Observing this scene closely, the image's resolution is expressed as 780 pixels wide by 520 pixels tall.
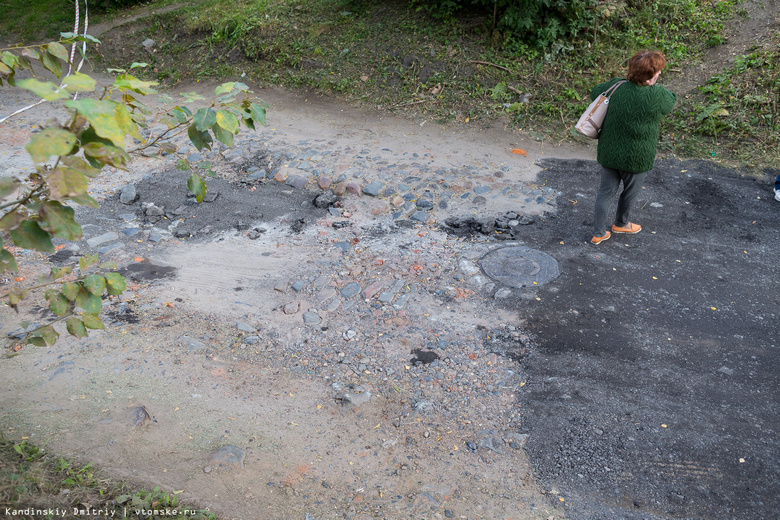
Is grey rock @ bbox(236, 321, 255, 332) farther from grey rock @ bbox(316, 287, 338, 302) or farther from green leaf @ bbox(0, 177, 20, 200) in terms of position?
green leaf @ bbox(0, 177, 20, 200)

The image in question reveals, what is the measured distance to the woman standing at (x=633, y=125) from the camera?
14.5 ft

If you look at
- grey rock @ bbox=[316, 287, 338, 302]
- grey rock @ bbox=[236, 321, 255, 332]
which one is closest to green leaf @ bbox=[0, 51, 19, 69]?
grey rock @ bbox=[236, 321, 255, 332]

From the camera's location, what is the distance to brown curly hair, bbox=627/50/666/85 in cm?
431

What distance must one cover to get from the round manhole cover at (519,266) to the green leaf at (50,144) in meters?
3.77

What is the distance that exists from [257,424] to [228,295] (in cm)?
Result: 150

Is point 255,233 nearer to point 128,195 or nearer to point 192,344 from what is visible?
point 192,344

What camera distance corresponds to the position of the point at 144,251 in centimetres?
512

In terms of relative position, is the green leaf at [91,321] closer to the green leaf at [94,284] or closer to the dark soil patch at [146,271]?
the green leaf at [94,284]

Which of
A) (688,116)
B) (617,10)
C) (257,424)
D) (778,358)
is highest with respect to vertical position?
(617,10)

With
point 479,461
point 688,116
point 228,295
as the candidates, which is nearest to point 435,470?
point 479,461

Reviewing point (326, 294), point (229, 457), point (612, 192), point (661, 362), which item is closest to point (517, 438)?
point (661, 362)

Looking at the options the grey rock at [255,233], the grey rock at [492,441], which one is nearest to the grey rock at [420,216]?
the grey rock at [255,233]

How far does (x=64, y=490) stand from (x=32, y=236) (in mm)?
1659

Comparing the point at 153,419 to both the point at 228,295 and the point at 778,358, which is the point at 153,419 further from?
the point at 778,358
